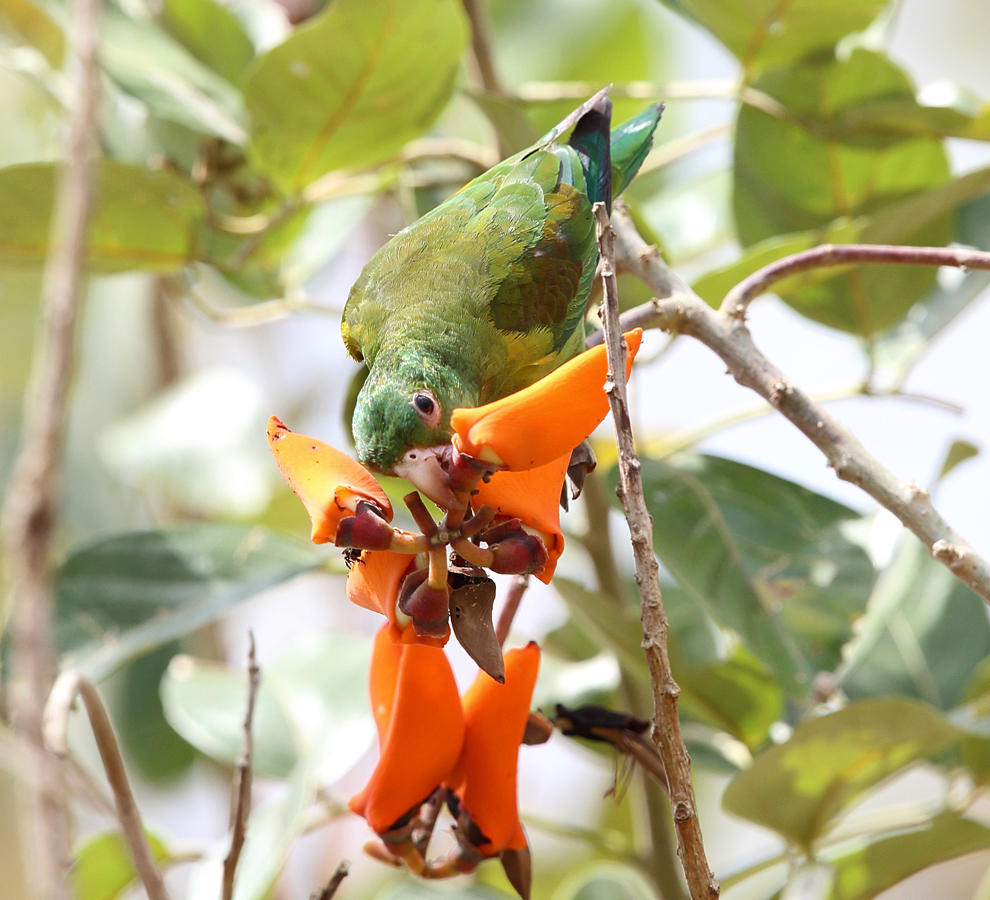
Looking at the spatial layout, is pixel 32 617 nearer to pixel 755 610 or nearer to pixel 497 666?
pixel 497 666

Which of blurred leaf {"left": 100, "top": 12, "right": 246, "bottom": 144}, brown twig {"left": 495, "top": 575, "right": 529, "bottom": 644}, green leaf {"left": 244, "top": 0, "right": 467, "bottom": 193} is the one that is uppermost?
blurred leaf {"left": 100, "top": 12, "right": 246, "bottom": 144}

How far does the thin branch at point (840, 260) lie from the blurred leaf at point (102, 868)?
112 cm

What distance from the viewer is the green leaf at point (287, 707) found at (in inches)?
65.4

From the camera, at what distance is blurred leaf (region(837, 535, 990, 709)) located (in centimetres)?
160

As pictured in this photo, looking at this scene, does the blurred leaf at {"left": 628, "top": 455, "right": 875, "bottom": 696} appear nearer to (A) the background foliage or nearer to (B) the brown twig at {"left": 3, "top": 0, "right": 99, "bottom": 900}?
(A) the background foliage

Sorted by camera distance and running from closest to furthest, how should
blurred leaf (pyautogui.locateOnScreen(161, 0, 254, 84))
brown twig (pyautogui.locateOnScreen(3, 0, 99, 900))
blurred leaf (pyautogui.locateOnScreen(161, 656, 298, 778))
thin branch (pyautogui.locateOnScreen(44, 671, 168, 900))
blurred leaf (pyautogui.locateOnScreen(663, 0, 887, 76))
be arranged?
brown twig (pyautogui.locateOnScreen(3, 0, 99, 900)) → thin branch (pyautogui.locateOnScreen(44, 671, 168, 900)) → blurred leaf (pyautogui.locateOnScreen(663, 0, 887, 76)) → blurred leaf (pyautogui.locateOnScreen(161, 656, 298, 778)) → blurred leaf (pyautogui.locateOnScreen(161, 0, 254, 84))

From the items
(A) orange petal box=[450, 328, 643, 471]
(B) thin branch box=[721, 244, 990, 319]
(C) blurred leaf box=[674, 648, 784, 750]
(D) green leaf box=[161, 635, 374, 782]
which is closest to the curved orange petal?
(A) orange petal box=[450, 328, 643, 471]

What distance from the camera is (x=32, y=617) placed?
1.84 ft

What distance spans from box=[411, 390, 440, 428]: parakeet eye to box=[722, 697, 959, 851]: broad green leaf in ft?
1.67

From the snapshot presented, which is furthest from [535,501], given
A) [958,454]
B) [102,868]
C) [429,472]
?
[102,868]

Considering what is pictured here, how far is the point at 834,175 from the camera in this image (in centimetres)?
164

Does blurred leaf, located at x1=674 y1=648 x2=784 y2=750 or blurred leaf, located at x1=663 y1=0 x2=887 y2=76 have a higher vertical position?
blurred leaf, located at x1=663 y1=0 x2=887 y2=76

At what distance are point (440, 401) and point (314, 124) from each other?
1.82ft

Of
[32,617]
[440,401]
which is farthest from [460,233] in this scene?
[32,617]
